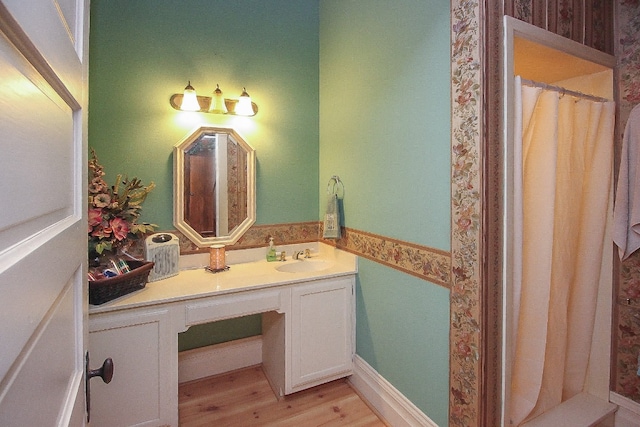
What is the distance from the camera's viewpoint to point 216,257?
2.24 m

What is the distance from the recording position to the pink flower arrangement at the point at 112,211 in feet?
5.96

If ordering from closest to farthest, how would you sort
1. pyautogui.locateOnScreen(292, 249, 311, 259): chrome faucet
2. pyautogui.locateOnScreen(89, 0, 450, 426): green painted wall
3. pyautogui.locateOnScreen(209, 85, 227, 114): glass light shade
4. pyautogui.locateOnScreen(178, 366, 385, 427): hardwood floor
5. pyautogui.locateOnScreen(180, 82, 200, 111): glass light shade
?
pyautogui.locateOnScreen(89, 0, 450, 426): green painted wall < pyautogui.locateOnScreen(178, 366, 385, 427): hardwood floor < pyautogui.locateOnScreen(180, 82, 200, 111): glass light shade < pyautogui.locateOnScreen(209, 85, 227, 114): glass light shade < pyautogui.locateOnScreen(292, 249, 311, 259): chrome faucet

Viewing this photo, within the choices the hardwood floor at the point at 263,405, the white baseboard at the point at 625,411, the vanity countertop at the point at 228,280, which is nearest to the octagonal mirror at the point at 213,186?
the vanity countertop at the point at 228,280

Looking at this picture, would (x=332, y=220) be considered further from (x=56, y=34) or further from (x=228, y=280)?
(x=56, y=34)

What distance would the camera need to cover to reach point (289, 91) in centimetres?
260

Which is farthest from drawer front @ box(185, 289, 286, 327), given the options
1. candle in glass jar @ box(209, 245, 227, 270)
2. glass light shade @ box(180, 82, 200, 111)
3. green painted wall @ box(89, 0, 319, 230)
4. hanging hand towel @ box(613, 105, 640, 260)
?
hanging hand towel @ box(613, 105, 640, 260)

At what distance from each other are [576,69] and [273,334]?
8.13ft

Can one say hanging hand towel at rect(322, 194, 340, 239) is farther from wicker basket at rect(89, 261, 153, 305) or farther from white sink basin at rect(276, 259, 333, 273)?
wicker basket at rect(89, 261, 153, 305)

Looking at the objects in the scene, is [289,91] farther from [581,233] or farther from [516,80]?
[581,233]

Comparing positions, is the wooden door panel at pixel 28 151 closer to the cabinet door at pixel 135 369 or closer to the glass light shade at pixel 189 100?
the cabinet door at pixel 135 369

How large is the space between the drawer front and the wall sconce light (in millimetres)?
1276

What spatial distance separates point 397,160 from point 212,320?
1396mm

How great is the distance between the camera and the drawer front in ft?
5.93

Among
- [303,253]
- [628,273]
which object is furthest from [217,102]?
[628,273]
